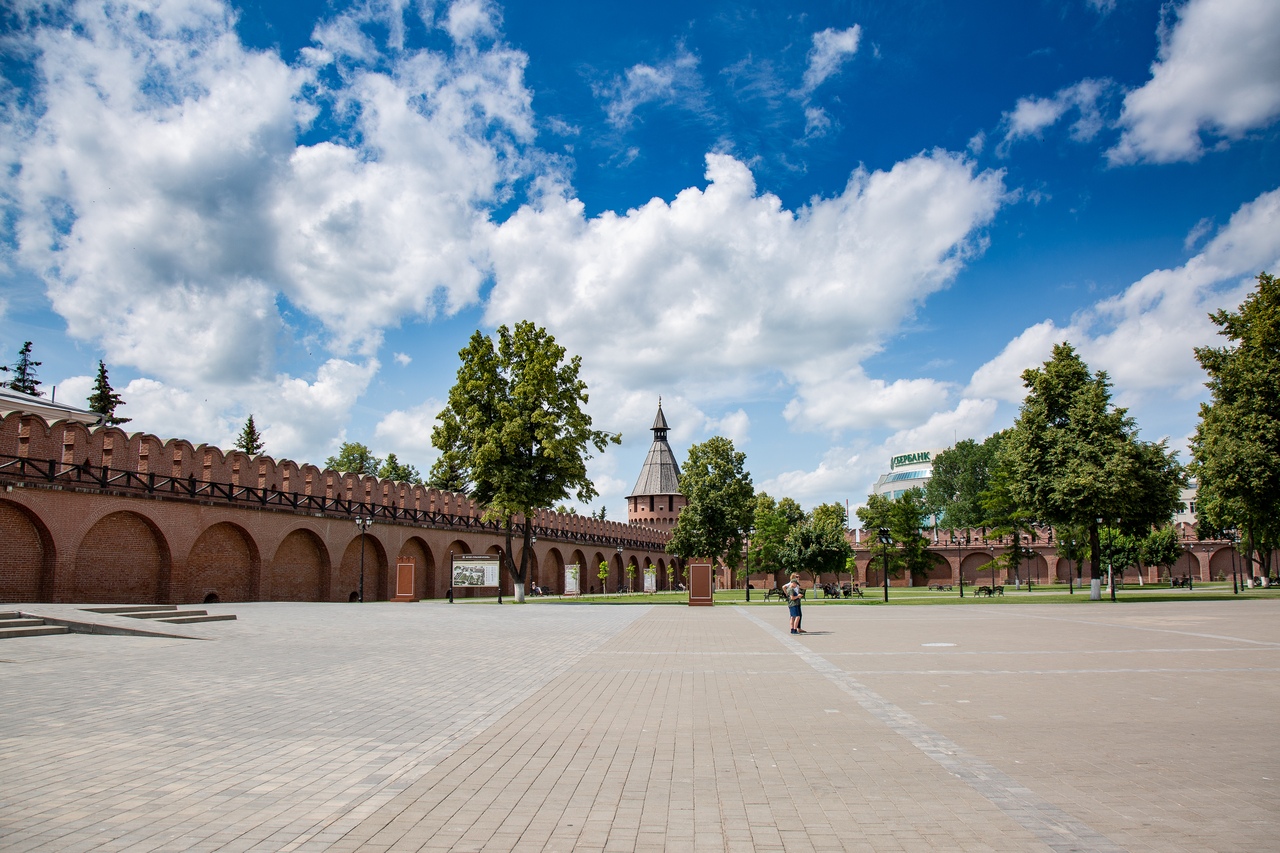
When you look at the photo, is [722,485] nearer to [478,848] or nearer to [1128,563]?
[1128,563]

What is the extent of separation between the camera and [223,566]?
3009cm

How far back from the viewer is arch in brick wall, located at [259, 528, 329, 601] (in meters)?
32.3

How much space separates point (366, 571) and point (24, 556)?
53.7 ft

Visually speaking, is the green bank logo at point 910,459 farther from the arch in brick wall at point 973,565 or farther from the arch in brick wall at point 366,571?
the arch in brick wall at point 366,571

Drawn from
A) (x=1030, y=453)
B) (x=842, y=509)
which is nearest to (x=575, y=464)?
(x=1030, y=453)

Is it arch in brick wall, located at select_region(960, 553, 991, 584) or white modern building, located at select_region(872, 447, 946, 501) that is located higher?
white modern building, located at select_region(872, 447, 946, 501)

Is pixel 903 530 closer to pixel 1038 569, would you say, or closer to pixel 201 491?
pixel 1038 569

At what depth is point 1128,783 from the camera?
18.4ft

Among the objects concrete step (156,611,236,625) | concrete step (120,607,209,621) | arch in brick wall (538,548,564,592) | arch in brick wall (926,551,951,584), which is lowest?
arch in brick wall (926,551,951,584)

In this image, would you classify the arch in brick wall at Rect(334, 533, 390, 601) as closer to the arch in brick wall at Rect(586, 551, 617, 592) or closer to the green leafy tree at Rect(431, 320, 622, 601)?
the green leafy tree at Rect(431, 320, 622, 601)

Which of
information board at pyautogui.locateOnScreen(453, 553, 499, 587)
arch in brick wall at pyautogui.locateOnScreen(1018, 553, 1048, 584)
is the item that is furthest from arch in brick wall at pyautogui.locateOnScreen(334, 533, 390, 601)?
arch in brick wall at pyautogui.locateOnScreen(1018, 553, 1048, 584)

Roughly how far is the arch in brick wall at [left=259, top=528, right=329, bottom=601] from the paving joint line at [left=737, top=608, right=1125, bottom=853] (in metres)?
29.0

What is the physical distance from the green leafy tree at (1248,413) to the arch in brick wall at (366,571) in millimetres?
37726

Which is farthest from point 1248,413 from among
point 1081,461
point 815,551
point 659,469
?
point 659,469
